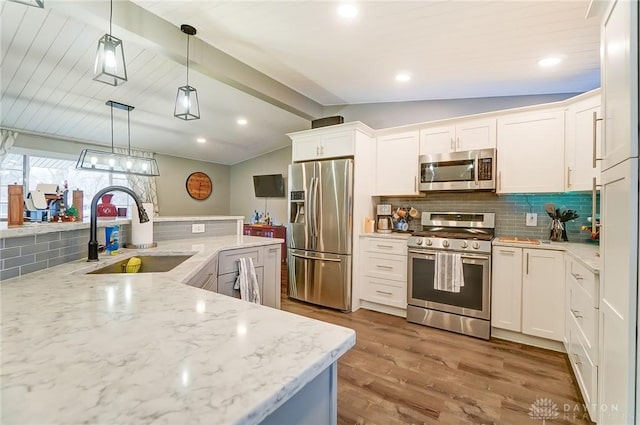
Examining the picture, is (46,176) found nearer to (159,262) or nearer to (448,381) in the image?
(159,262)

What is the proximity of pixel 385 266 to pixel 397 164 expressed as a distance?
127 cm

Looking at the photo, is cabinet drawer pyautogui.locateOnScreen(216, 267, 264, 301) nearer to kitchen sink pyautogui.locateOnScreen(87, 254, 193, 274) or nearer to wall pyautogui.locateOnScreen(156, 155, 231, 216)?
kitchen sink pyautogui.locateOnScreen(87, 254, 193, 274)

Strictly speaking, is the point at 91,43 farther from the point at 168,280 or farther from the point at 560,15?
the point at 560,15

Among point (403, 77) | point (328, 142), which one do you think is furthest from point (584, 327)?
point (328, 142)

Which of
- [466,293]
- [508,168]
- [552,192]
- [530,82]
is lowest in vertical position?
[466,293]

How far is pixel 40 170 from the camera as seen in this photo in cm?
499

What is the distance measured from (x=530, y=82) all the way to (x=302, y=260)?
3.14 m

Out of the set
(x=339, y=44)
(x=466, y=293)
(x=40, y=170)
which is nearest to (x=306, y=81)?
(x=339, y=44)

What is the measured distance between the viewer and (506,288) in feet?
8.56

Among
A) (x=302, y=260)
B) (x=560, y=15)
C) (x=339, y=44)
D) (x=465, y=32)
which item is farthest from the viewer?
(x=302, y=260)

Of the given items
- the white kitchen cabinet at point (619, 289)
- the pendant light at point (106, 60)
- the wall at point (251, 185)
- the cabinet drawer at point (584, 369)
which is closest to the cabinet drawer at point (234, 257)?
the pendant light at point (106, 60)

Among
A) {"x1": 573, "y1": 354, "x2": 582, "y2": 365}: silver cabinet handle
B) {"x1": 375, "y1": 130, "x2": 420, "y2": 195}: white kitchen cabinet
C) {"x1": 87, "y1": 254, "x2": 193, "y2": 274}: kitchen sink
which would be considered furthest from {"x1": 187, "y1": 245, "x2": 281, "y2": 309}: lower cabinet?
{"x1": 573, "y1": 354, "x2": 582, "y2": 365}: silver cabinet handle

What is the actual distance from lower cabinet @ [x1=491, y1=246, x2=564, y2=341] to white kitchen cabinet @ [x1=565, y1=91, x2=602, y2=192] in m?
0.67

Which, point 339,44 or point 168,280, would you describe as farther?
point 339,44
